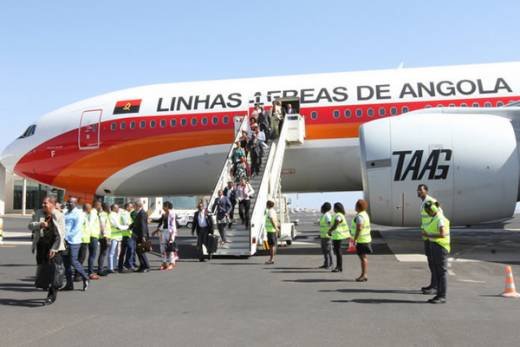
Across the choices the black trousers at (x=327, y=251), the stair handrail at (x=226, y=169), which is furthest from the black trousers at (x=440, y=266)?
the stair handrail at (x=226, y=169)

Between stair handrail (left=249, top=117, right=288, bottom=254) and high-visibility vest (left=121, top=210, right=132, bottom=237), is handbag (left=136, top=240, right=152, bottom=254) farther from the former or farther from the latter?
stair handrail (left=249, top=117, right=288, bottom=254)

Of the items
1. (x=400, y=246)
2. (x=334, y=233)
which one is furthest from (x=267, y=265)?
(x=400, y=246)

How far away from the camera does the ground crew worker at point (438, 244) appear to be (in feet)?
23.1

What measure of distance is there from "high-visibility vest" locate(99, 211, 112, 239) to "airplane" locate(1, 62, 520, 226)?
6.29 m

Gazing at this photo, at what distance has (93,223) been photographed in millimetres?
9703

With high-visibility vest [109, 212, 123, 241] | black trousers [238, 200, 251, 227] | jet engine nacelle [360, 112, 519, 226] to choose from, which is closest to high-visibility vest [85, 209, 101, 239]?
high-visibility vest [109, 212, 123, 241]

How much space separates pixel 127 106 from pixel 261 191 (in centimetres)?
681

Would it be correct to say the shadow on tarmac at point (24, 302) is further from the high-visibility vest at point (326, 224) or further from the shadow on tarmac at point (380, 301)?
the high-visibility vest at point (326, 224)

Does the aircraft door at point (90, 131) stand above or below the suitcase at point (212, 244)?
above

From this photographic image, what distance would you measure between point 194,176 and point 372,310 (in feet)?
36.6

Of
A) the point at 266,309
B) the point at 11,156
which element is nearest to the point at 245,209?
the point at 266,309

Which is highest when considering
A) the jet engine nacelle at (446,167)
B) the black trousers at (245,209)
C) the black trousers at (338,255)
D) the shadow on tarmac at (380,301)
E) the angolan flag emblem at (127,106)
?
the angolan flag emblem at (127,106)

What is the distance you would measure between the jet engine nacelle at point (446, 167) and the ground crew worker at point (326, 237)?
8.09 ft

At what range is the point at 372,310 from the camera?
6496mm
